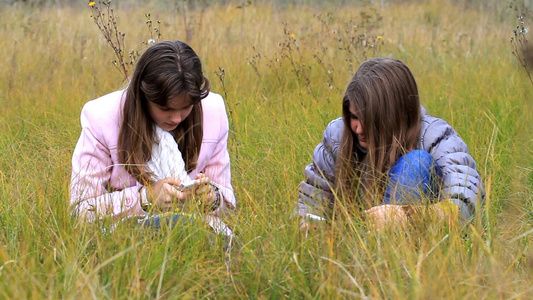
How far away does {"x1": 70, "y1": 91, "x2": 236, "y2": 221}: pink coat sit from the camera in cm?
267

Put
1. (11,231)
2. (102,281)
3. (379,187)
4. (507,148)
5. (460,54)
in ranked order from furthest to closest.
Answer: (460,54) → (507,148) → (379,187) → (11,231) → (102,281)

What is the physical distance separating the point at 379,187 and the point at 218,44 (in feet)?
13.0

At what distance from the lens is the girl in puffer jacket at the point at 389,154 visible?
2.52 metres

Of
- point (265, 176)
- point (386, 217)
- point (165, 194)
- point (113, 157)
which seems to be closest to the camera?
point (386, 217)

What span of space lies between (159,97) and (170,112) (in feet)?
0.34

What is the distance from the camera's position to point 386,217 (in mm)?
2279

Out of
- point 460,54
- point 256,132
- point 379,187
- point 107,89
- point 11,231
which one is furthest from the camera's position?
point 460,54

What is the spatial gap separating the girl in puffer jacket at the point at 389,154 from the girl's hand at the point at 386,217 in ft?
0.39

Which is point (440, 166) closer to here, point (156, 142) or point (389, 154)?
point (389, 154)

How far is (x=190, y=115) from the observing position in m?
2.86

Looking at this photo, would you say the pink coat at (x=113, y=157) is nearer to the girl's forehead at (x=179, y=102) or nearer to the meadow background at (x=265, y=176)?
the meadow background at (x=265, y=176)

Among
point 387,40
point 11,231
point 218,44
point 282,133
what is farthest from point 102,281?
point 387,40

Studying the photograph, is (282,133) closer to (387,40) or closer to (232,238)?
(232,238)

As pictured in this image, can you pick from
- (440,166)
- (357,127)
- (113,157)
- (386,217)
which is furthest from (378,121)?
(113,157)
